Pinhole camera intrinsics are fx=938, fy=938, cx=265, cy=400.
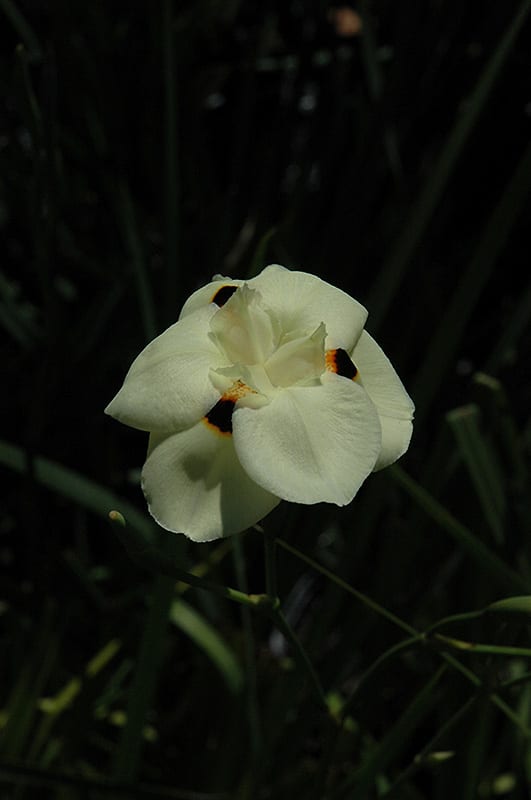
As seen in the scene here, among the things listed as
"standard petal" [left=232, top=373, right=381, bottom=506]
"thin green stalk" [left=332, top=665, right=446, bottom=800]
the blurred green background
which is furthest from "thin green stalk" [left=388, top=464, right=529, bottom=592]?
"standard petal" [left=232, top=373, right=381, bottom=506]

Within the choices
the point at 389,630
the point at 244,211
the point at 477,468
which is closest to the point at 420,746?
the point at 389,630

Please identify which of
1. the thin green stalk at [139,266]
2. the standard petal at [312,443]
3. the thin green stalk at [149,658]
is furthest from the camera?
the thin green stalk at [139,266]

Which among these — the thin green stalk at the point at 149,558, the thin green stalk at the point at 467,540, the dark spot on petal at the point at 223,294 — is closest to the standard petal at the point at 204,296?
the dark spot on petal at the point at 223,294

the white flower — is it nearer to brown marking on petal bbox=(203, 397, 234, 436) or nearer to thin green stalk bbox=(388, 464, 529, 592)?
brown marking on petal bbox=(203, 397, 234, 436)

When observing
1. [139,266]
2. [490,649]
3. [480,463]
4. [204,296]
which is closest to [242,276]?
[139,266]

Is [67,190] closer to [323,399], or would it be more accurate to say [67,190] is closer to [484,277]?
[484,277]

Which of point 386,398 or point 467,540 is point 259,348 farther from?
point 467,540

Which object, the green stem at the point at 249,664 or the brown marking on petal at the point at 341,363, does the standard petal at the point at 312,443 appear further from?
the green stem at the point at 249,664
